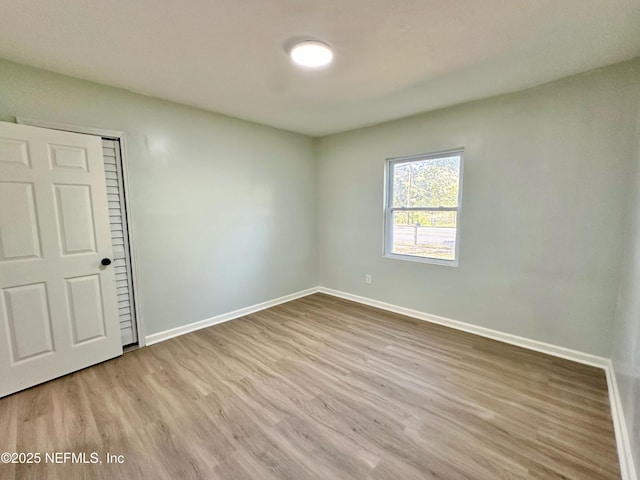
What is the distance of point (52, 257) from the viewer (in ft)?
7.29

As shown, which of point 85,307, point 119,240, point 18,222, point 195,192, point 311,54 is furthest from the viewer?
point 195,192

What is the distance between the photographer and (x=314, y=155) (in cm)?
445

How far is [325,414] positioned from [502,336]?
2106 millimetres

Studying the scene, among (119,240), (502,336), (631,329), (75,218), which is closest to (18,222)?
(75,218)

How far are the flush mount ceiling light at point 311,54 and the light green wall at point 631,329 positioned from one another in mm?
2353

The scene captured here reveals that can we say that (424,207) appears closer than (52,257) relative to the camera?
No

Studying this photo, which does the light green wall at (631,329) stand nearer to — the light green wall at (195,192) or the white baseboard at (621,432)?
the white baseboard at (621,432)

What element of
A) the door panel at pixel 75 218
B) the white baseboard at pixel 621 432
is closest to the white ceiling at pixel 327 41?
the door panel at pixel 75 218

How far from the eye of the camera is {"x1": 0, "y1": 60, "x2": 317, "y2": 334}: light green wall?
2.37 meters

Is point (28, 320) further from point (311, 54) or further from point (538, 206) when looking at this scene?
point (538, 206)

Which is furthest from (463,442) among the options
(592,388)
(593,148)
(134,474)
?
(593,148)

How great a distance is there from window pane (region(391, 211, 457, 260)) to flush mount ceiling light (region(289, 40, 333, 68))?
6.90 ft

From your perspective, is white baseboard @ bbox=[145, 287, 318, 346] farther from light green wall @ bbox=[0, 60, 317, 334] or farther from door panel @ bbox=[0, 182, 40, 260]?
door panel @ bbox=[0, 182, 40, 260]

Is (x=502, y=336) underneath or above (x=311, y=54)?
underneath
